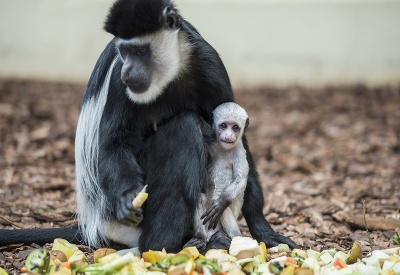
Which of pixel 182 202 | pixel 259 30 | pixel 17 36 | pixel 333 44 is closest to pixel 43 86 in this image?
pixel 17 36

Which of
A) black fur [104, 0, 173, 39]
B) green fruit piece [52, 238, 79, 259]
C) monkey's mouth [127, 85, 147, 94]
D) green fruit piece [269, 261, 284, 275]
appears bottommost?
green fruit piece [52, 238, 79, 259]

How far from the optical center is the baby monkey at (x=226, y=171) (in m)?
3.94

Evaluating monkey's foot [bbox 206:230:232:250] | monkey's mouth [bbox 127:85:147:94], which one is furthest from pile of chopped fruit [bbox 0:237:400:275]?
monkey's mouth [bbox 127:85:147:94]

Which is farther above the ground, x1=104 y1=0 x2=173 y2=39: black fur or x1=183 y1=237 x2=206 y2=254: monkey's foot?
x1=104 y1=0 x2=173 y2=39: black fur

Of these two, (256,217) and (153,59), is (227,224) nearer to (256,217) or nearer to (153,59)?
(256,217)

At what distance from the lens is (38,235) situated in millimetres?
4012

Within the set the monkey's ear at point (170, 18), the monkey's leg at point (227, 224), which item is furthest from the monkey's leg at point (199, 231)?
the monkey's ear at point (170, 18)

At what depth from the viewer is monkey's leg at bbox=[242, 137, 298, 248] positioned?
4184mm

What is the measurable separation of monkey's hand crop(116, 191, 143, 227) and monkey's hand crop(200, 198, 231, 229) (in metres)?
0.46

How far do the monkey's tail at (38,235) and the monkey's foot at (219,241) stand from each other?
88 centimetres

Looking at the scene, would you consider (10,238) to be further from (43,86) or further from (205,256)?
(43,86)

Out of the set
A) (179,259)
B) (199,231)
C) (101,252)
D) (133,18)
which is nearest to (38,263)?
(101,252)

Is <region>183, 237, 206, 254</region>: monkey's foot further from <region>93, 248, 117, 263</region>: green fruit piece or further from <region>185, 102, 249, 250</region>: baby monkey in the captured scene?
<region>93, 248, 117, 263</region>: green fruit piece

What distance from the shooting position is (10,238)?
13.0 ft
